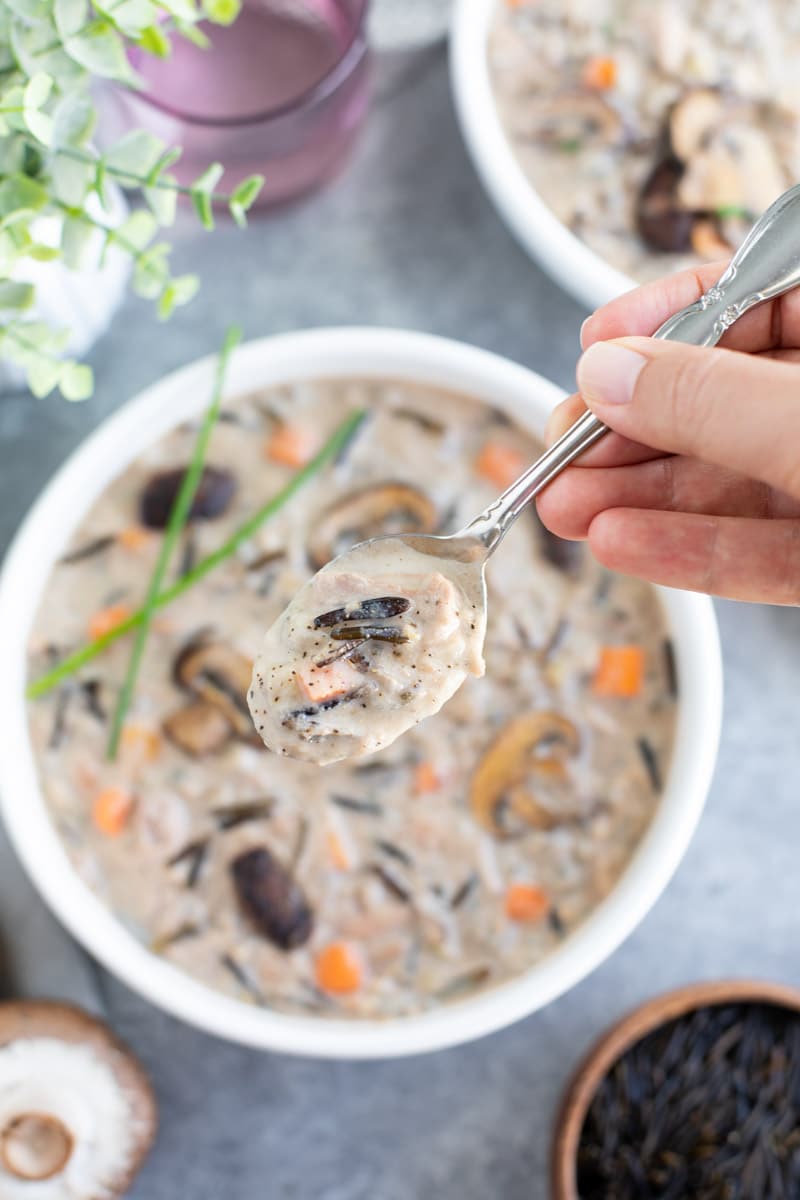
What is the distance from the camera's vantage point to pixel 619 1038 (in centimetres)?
195

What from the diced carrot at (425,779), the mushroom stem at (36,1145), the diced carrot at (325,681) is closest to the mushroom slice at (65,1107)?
the mushroom stem at (36,1145)

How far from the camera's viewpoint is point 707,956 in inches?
86.8

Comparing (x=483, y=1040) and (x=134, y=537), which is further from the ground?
(x=134, y=537)

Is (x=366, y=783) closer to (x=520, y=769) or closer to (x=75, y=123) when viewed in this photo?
(x=520, y=769)

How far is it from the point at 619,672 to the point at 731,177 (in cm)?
95

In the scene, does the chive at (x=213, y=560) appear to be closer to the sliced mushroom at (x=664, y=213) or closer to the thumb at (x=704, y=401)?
the sliced mushroom at (x=664, y=213)

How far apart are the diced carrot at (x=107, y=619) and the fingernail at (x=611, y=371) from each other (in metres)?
1.01

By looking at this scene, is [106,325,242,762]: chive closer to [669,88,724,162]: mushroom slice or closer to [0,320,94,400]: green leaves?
[0,320,94,400]: green leaves

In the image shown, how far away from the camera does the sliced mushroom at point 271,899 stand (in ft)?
6.42

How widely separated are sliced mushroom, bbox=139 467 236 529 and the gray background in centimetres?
34

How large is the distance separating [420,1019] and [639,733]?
59 centimetres

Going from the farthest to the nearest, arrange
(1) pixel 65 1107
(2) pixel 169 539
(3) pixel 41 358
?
(2) pixel 169 539, (1) pixel 65 1107, (3) pixel 41 358

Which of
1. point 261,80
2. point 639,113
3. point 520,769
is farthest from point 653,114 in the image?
point 520,769

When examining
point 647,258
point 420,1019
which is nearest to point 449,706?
point 420,1019
